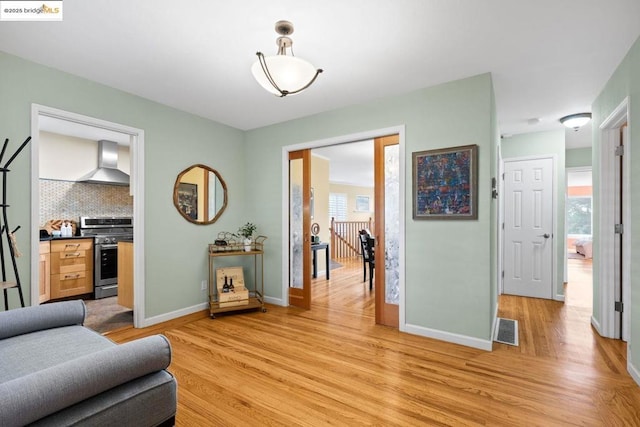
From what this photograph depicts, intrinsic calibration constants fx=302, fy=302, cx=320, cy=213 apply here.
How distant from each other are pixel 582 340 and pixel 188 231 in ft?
14.8

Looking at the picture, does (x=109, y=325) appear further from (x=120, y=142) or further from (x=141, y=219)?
(x=120, y=142)

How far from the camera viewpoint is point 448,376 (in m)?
2.32

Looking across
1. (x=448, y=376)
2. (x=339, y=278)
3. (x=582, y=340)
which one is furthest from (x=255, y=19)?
(x=339, y=278)

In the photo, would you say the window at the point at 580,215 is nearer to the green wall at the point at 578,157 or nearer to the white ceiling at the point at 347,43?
the green wall at the point at 578,157

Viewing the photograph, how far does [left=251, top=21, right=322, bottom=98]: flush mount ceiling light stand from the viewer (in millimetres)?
1955

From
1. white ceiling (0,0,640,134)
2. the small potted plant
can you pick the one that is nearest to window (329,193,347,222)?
the small potted plant

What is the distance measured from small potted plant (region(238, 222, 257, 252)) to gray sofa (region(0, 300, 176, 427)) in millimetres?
2453

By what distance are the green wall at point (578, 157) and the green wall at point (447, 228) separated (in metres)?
4.48

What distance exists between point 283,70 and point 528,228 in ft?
15.1

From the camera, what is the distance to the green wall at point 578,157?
598cm

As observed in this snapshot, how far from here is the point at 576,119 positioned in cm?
394

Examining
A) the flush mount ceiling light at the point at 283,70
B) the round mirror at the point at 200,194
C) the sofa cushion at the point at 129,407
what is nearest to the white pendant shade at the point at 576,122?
the flush mount ceiling light at the point at 283,70

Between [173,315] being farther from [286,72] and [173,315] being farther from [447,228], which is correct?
[447,228]

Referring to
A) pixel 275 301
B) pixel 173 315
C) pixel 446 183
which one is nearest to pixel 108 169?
pixel 173 315
